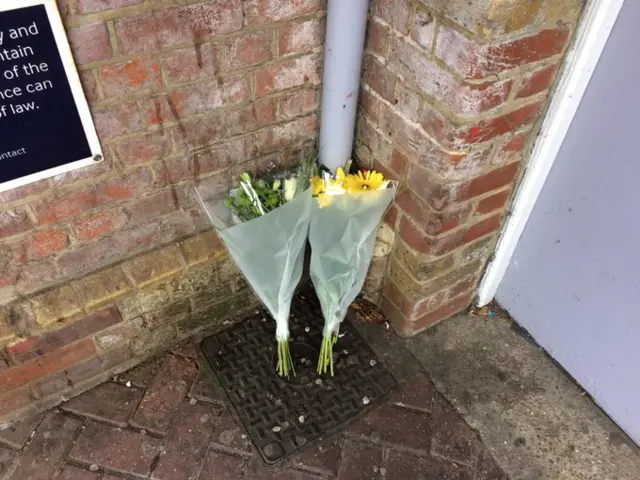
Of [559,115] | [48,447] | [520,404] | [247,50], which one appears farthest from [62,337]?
[559,115]

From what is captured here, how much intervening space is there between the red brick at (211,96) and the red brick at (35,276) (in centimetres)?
57

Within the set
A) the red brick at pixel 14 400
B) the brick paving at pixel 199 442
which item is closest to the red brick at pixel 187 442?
the brick paving at pixel 199 442

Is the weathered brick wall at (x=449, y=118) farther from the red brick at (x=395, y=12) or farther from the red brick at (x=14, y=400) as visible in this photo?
the red brick at (x=14, y=400)

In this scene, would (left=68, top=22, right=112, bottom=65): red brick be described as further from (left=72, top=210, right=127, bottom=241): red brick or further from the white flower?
the white flower

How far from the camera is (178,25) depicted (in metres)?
1.39

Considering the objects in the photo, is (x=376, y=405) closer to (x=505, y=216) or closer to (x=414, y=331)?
(x=414, y=331)

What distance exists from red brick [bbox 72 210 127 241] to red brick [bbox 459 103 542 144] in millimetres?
967

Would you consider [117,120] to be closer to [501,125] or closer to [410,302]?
[501,125]

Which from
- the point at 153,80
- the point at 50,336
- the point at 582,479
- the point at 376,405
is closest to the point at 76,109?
the point at 153,80

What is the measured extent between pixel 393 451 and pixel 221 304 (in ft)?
2.52

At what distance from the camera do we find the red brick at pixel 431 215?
1700mm

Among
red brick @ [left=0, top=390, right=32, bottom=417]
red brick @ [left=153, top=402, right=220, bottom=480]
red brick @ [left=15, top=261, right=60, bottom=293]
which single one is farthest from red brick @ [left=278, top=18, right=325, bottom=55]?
red brick @ [left=0, top=390, right=32, bottom=417]

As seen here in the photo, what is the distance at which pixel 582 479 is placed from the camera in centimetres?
178

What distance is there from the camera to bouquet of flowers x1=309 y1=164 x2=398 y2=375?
172cm
